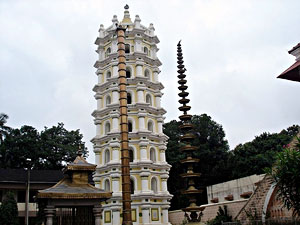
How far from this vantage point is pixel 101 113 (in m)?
29.8

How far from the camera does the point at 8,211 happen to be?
32.7 meters

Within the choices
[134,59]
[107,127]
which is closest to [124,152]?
[107,127]

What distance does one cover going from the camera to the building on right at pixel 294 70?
13312mm

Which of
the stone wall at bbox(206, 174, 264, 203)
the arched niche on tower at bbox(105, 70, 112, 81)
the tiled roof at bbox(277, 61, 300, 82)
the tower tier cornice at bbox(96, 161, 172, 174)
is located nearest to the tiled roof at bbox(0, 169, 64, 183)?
the tower tier cornice at bbox(96, 161, 172, 174)

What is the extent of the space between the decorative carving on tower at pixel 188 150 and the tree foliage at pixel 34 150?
136 ft

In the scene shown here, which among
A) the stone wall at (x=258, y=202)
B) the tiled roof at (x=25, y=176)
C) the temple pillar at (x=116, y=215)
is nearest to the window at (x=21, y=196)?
the tiled roof at (x=25, y=176)

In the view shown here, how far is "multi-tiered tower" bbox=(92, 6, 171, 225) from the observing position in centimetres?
2638

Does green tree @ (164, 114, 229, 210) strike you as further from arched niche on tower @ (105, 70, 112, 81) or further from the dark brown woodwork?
the dark brown woodwork

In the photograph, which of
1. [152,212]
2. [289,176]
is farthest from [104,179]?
[289,176]

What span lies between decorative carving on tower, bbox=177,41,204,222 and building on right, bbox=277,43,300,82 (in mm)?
3966

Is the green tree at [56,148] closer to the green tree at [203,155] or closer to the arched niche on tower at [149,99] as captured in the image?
the green tree at [203,155]

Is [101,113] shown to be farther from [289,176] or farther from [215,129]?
[215,129]

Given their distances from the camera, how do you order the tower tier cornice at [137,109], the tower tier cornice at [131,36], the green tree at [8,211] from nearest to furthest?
the tower tier cornice at [137,109] → the tower tier cornice at [131,36] → the green tree at [8,211]

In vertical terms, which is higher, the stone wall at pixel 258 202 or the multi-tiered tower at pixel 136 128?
the multi-tiered tower at pixel 136 128
